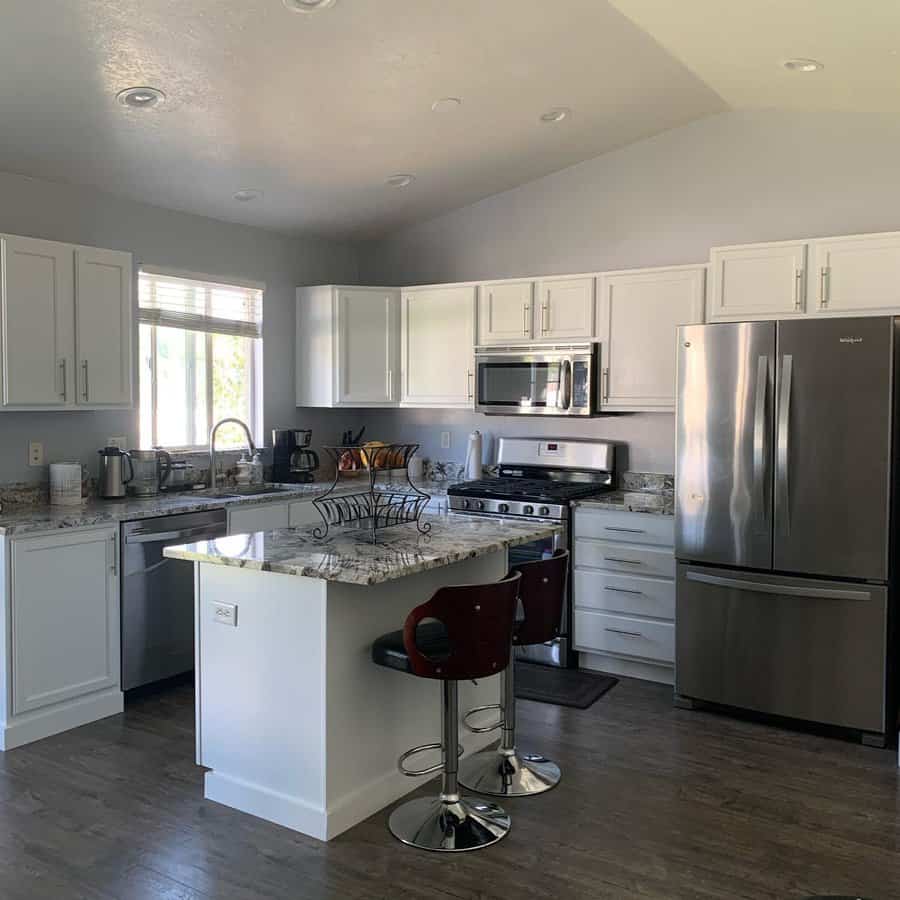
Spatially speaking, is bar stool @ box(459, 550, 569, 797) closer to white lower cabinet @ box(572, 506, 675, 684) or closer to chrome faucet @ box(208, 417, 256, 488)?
white lower cabinet @ box(572, 506, 675, 684)

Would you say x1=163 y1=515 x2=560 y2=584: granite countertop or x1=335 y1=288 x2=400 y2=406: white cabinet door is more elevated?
x1=335 y1=288 x2=400 y2=406: white cabinet door

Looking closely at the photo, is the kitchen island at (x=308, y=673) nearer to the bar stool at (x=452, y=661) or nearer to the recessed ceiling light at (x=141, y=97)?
the bar stool at (x=452, y=661)

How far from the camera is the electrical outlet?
419cm

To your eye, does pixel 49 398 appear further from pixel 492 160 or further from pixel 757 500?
pixel 757 500

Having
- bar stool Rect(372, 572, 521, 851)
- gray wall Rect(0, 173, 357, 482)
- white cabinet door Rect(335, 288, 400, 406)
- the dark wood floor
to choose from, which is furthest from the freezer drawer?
gray wall Rect(0, 173, 357, 482)

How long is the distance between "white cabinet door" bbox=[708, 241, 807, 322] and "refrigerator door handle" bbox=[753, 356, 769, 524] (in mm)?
417

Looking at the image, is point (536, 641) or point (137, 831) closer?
point (137, 831)

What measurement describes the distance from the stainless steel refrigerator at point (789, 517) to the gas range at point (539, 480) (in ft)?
2.84

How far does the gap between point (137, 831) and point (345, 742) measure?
76 centimetres

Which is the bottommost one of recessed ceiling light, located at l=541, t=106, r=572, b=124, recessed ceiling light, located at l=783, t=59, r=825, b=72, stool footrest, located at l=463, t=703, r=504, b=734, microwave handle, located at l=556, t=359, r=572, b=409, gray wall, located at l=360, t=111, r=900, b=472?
stool footrest, located at l=463, t=703, r=504, b=734

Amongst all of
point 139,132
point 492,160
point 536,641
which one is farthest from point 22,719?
point 492,160

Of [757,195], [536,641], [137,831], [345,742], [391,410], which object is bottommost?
[137,831]

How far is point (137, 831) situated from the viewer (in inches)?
114

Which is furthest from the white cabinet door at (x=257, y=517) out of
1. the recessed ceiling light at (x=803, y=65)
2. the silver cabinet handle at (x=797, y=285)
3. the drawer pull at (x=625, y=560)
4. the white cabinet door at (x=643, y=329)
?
the recessed ceiling light at (x=803, y=65)
